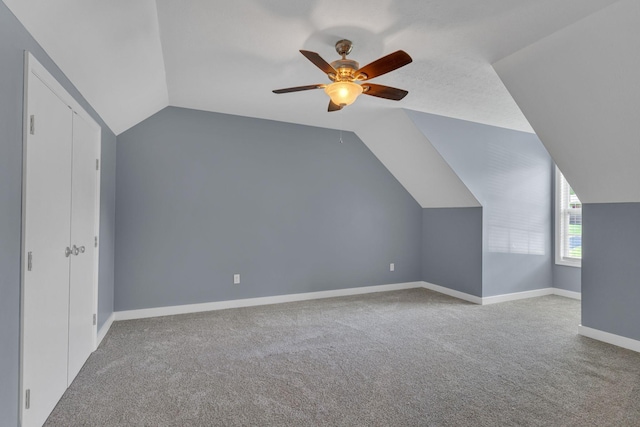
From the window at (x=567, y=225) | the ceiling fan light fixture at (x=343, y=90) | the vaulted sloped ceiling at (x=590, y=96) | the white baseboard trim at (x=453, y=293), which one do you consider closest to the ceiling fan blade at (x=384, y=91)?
the ceiling fan light fixture at (x=343, y=90)

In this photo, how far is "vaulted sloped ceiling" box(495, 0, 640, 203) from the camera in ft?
6.97

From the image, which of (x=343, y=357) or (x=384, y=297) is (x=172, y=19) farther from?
(x=384, y=297)

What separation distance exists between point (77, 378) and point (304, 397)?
1.70 meters

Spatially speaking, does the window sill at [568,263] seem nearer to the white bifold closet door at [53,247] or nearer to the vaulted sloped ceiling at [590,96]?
the vaulted sloped ceiling at [590,96]

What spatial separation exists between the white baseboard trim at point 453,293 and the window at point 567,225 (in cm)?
167

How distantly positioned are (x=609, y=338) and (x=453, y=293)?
1920 mm

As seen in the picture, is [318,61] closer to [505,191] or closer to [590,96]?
[590,96]

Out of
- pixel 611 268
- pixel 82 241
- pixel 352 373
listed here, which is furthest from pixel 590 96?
pixel 82 241

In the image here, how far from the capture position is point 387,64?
86.9 inches

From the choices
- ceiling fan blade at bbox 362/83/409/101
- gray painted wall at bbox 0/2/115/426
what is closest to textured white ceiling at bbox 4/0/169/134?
gray painted wall at bbox 0/2/115/426

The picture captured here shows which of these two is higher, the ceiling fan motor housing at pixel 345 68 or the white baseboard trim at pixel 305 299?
the ceiling fan motor housing at pixel 345 68

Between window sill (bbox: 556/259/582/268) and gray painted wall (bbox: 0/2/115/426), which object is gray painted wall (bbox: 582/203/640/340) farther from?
gray painted wall (bbox: 0/2/115/426)

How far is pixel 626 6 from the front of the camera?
1.94 m

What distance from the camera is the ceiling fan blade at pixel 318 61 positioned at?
2076mm
